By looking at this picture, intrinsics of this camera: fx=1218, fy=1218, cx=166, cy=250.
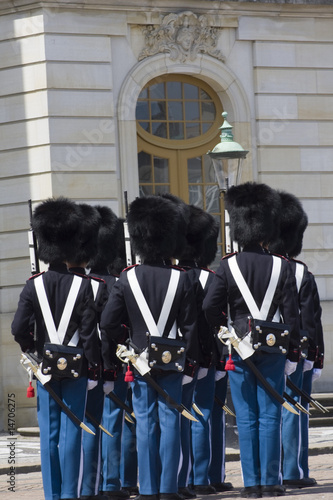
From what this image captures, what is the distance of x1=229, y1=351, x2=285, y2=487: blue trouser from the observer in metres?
7.51

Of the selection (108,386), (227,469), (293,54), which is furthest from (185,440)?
(293,54)

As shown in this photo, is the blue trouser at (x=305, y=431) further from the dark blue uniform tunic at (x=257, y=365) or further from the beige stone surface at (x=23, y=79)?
the beige stone surface at (x=23, y=79)

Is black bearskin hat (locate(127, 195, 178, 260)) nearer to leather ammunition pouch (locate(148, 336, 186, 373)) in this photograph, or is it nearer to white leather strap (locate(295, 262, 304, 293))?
leather ammunition pouch (locate(148, 336, 186, 373))

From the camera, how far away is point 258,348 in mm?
7508

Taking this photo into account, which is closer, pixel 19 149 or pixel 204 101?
pixel 19 149

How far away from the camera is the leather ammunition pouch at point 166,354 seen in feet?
24.0

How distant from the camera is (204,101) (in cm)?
1441

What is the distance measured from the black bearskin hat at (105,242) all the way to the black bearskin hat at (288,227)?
1161 millimetres

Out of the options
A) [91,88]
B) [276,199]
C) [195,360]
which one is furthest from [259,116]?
[195,360]

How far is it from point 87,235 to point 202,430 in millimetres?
1511

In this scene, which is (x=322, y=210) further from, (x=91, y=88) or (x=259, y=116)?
(x=91, y=88)

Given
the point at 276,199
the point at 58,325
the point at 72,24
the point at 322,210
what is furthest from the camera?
the point at 322,210

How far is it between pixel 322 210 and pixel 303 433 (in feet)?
21.0

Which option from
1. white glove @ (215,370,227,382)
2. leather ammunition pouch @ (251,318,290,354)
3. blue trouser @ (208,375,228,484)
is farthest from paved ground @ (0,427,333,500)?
leather ammunition pouch @ (251,318,290,354)
